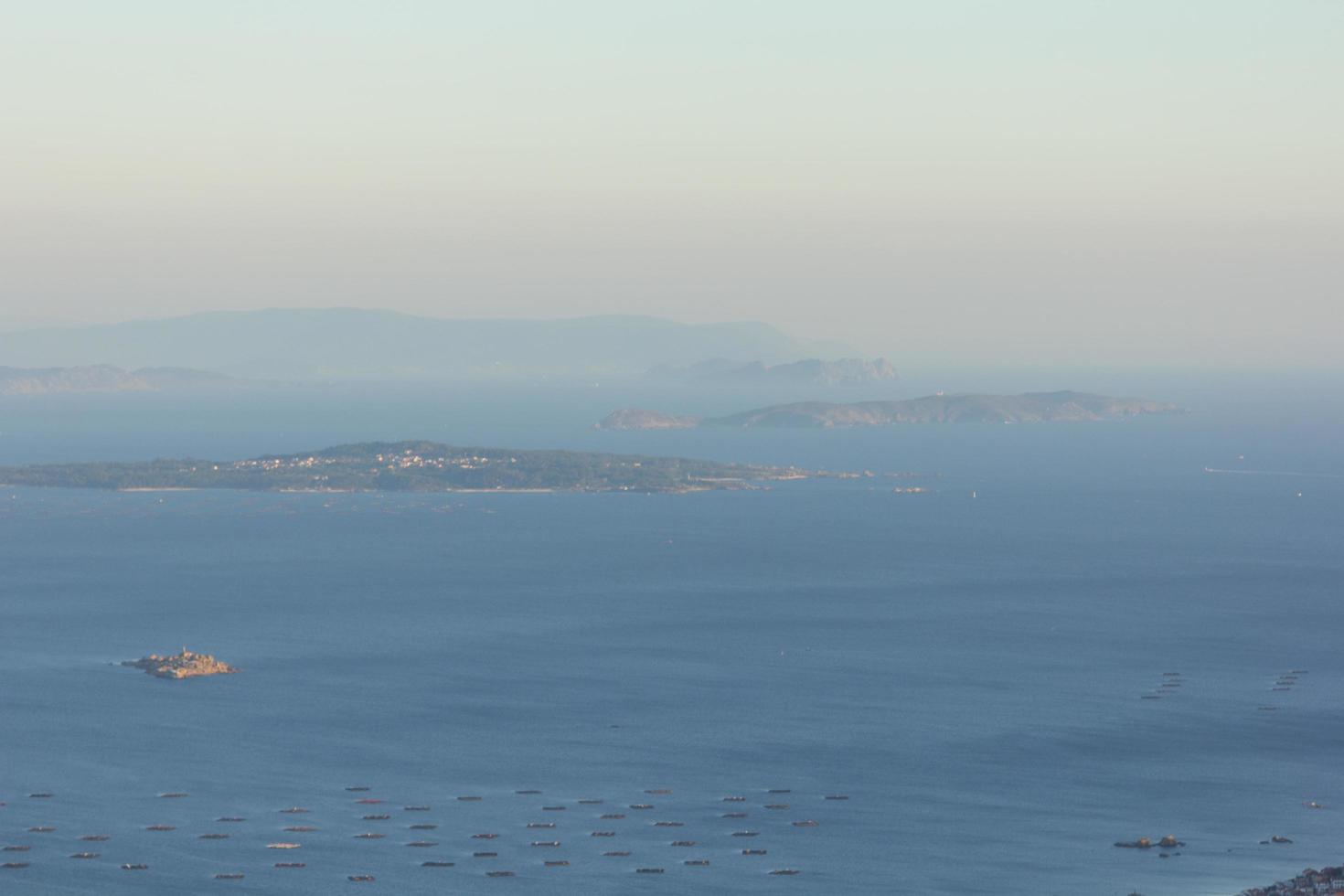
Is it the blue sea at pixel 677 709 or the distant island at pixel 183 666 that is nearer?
the blue sea at pixel 677 709

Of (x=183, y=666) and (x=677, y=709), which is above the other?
(x=183, y=666)

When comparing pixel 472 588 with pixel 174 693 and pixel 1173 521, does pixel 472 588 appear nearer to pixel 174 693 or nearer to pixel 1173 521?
pixel 174 693

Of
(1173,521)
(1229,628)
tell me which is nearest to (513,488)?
(1173,521)

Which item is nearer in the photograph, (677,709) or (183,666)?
(677,709)

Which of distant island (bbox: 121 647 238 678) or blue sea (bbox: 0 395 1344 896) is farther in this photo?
distant island (bbox: 121 647 238 678)
